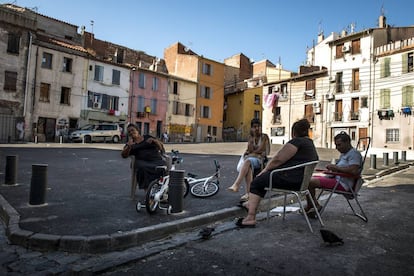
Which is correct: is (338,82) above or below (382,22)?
below

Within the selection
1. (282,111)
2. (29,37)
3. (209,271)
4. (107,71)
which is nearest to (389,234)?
(209,271)

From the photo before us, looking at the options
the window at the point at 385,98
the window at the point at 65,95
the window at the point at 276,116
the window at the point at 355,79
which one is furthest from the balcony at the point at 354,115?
the window at the point at 65,95

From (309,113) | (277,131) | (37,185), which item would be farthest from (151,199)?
(277,131)

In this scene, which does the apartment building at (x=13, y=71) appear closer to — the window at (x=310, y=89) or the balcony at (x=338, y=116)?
the window at (x=310, y=89)

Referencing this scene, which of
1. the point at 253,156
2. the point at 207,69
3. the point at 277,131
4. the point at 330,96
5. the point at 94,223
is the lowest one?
the point at 94,223

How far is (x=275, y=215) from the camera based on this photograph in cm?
594

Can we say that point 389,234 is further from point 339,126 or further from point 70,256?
point 339,126

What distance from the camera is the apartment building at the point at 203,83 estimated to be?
47.8 meters

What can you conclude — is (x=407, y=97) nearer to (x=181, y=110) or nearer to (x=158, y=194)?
(x=181, y=110)

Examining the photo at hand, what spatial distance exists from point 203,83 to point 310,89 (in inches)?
592

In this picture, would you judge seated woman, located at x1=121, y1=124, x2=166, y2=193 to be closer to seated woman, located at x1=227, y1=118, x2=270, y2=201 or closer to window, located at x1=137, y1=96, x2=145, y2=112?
seated woman, located at x1=227, y1=118, x2=270, y2=201

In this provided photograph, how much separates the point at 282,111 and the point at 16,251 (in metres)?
41.4

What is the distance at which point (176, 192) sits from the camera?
565 cm

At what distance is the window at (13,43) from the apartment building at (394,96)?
1312 inches
